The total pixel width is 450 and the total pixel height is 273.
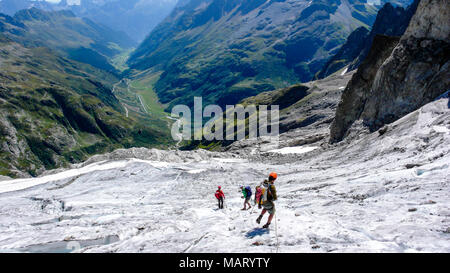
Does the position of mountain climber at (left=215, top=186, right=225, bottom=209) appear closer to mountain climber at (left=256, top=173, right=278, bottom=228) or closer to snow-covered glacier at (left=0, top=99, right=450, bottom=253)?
snow-covered glacier at (left=0, top=99, right=450, bottom=253)

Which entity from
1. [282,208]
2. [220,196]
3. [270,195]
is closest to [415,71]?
[282,208]

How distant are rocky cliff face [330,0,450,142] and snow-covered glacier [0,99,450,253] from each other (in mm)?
6274

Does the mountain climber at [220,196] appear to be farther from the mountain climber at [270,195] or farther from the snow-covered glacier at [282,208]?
the mountain climber at [270,195]

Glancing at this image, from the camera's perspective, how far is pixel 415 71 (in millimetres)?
37219

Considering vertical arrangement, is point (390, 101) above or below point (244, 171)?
above

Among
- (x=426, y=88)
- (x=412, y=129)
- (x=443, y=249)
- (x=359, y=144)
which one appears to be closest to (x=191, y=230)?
(x=443, y=249)

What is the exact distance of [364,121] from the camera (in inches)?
1763

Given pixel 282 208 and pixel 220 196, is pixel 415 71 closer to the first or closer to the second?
pixel 282 208

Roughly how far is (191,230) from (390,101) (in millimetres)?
35025

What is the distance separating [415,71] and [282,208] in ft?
94.4

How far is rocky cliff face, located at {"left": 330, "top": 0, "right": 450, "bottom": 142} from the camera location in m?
34.6

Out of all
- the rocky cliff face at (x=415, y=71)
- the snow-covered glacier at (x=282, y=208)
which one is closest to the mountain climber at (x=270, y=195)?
the snow-covered glacier at (x=282, y=208)
